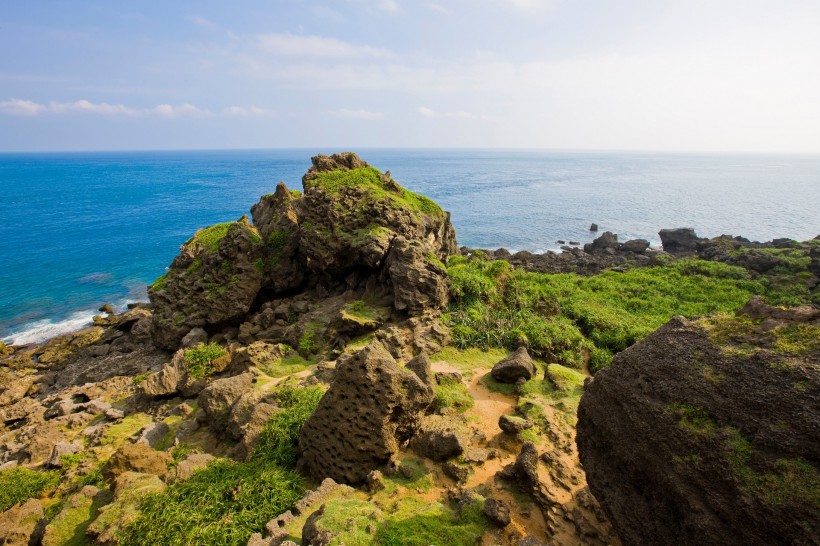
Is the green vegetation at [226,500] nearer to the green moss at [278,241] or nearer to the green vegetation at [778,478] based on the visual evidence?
the green vegetation at [778,478]

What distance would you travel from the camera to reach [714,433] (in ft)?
21.2

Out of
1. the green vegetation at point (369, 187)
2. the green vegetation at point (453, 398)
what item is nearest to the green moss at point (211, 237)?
the green vegetation at point (369, 187)

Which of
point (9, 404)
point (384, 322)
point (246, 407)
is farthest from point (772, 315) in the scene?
point (9, 404)

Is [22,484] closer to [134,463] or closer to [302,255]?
[134,463]

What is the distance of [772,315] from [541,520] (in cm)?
621

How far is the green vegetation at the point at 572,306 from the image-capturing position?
19469mm

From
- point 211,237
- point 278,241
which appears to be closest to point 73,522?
point 278,241

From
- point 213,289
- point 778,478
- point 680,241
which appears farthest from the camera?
point 680,241

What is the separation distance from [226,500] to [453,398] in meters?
7.51

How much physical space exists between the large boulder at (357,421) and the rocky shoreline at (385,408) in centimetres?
5

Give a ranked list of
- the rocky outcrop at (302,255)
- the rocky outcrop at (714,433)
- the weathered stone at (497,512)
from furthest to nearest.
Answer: the rocky outcrop at (302,255) → the weathered stone at (497,512) → the rocky outcrop at (714,433)

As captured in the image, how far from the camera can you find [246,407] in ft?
43.6

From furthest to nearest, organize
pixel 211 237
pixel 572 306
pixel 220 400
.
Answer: pixel 211 237, pixel 572 306, pixel 220 400

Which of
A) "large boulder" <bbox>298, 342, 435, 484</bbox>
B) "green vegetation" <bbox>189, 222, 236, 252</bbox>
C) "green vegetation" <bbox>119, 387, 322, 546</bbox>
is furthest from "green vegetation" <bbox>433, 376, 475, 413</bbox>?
"green vegetation" <bbox>189, 222, 236, 252</bbox>
